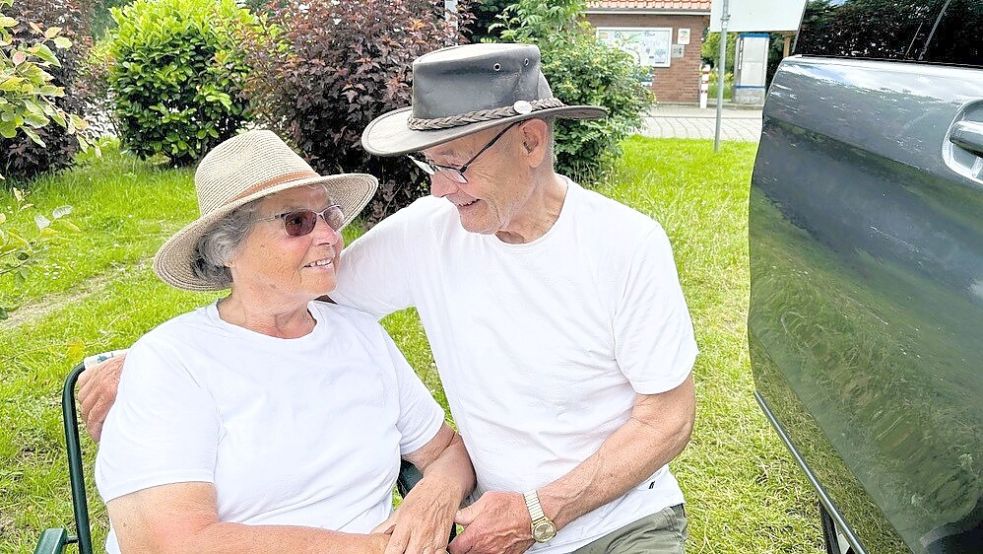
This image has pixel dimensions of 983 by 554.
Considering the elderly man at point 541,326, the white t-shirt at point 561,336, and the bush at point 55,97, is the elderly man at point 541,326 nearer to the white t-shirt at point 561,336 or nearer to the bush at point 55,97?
the white t-shirt at point 561,336

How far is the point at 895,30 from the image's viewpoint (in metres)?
1.96

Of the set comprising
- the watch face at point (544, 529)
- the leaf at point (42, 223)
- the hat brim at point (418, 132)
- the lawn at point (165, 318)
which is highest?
the hat brim at point (418, 132)

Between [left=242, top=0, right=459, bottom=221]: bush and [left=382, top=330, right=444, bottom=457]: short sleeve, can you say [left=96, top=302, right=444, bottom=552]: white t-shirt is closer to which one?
[left=382, top=330, right=444, bottom=457]: short sleeve

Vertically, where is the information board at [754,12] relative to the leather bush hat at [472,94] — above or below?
below

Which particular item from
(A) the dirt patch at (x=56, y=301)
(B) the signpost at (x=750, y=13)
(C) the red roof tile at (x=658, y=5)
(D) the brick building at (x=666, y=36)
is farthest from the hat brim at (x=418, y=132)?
(D) the brick building at (x=666, y=36)

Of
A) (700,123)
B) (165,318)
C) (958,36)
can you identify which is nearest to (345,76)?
(165,318)

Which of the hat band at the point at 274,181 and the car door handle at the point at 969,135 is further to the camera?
the hat band at the point at 274,181

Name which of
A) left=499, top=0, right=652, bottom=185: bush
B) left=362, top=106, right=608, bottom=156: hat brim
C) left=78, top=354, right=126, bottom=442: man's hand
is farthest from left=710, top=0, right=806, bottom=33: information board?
left=78, top=354, right=126, bottom=442: man's hand

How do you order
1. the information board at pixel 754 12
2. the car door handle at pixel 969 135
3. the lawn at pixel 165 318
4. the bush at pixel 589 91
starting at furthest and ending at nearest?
1. the information board at pixel 754 12
2. the bush at pixel 589 91
3. the lawn at pixel 165 318
4. the car door handle at pixel 969 135

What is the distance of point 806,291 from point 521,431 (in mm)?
759

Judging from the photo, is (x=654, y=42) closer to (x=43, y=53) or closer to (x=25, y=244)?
(x=43, y=53)

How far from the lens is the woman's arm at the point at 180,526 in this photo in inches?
67.3

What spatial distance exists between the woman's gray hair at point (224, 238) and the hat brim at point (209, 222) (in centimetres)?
2

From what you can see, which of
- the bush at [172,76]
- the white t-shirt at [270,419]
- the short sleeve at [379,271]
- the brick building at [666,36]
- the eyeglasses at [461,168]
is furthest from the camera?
the brick building at [666,36]
